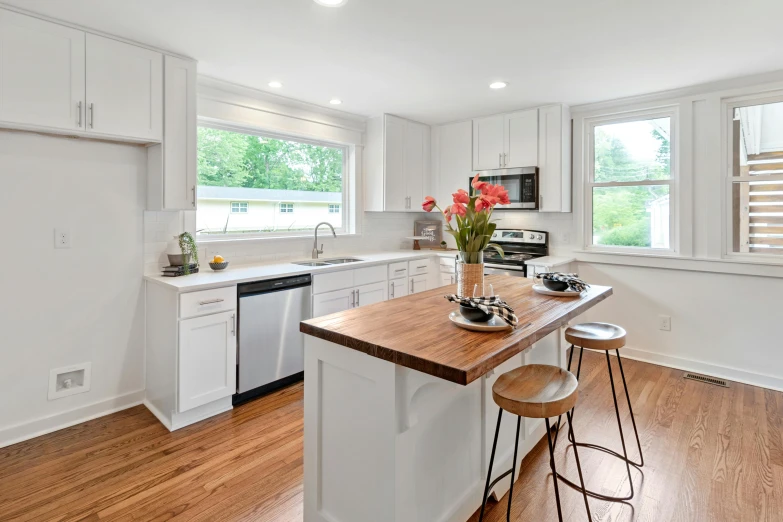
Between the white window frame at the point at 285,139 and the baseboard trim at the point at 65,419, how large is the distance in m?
1.24

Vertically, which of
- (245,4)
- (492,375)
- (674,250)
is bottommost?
(492,375)

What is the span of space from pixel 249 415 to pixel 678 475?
247cm

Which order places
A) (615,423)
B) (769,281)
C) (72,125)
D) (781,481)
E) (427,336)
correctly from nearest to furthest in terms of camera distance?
1. (427,336)
2. (781,481)
3. (72,125)
4. (615,423)
5. (769,281)

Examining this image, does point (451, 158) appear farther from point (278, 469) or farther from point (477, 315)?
point (278, 469)

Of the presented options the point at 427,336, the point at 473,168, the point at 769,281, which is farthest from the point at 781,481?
the point at 473,168

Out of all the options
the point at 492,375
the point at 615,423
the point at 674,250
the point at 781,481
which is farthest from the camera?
the point at 674,250

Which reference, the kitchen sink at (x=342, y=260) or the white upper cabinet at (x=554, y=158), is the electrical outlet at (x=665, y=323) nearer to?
the white upper cabinet at (x=554, y=158)

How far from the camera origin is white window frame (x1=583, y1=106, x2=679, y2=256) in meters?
3.55

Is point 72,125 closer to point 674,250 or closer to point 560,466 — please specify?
point 560,466

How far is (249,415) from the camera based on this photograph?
2.69m

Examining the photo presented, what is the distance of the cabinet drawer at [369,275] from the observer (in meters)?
3.60

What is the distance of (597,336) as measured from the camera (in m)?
2.04

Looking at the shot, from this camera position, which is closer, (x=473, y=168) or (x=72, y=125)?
(x=72, y=125)

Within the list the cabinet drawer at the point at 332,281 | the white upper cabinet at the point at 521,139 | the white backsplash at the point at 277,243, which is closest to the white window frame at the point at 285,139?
the white backsplash at the point at 277,243
